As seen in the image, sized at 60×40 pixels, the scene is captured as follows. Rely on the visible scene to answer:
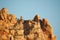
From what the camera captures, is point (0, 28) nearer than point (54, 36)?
Yes

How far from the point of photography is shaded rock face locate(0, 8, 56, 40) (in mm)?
123750

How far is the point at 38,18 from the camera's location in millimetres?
133500

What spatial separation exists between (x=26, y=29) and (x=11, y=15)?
6.51 meters

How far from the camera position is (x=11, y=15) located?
129 metres

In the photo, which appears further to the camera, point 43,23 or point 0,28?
point 43,23

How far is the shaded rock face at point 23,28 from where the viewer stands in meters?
124

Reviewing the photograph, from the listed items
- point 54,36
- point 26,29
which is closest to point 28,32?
point 26,29

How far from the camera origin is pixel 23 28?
129250mm

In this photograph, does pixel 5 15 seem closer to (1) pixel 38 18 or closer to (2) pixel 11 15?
(2) pixel 11 15

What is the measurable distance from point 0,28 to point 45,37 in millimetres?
16354

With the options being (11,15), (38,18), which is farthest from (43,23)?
(11,15)

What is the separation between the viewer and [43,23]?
440ft

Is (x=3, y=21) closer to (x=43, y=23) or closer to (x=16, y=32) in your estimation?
(x=16, y=32)

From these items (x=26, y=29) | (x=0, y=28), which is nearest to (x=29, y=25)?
(x=26, y=29)
